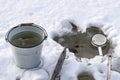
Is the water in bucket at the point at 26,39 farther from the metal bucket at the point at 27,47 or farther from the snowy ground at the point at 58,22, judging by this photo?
the snowy ground at the point at 58,22

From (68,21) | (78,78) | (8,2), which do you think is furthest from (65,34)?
(8,2)

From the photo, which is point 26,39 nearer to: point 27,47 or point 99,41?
point 27,47

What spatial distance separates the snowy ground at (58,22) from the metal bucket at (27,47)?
0.31 feet

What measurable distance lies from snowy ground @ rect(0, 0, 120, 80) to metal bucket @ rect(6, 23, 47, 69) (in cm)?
10

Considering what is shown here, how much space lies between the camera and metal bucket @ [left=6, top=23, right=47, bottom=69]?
8.42 ft

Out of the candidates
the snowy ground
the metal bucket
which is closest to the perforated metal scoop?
the snowy ground

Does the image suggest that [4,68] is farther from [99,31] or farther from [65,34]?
[99,31]

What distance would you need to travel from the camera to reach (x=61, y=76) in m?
2.71

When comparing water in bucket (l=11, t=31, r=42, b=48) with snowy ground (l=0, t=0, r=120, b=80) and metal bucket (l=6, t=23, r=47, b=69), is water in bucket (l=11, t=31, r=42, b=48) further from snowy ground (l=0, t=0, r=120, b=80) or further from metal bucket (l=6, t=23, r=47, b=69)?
snowy ground (l=0, t=0, r=120, b=80)

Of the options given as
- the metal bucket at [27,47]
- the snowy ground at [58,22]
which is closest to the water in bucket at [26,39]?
the metal bucket at [27,47]

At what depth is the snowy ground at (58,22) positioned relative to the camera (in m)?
2.75

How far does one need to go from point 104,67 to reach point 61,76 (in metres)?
0.44

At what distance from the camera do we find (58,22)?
3.36 meters

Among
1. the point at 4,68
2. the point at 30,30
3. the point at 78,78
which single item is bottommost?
the point at 78,78
